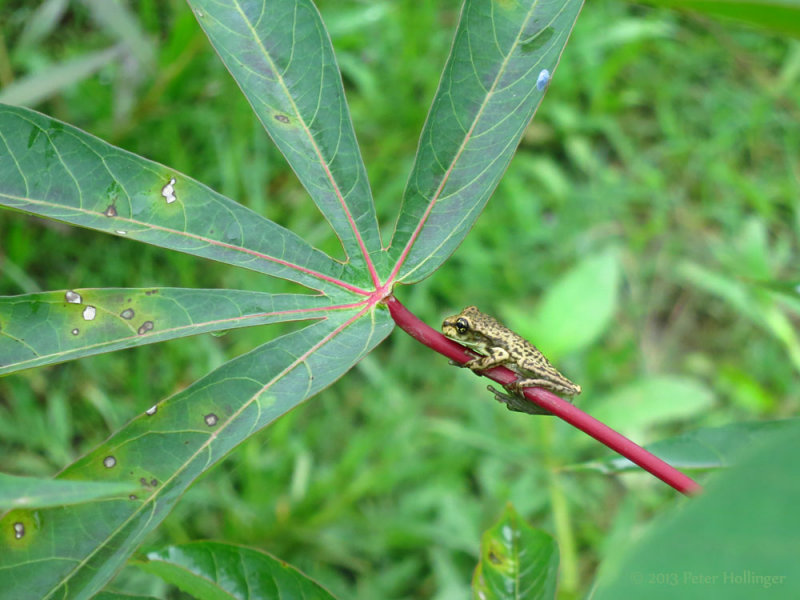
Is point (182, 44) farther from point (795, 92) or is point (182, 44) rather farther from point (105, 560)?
point (795, 92)

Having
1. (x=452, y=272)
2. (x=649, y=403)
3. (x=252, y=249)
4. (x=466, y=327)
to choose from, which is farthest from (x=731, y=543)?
(x=452, y=272)

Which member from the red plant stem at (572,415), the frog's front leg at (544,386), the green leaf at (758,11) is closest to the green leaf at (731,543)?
the green leaf at (758,11)

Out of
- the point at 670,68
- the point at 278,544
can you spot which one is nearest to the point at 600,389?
the point at 278,544

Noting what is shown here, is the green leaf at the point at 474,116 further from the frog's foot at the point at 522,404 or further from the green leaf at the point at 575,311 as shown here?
the green leaf at the point at 575,311

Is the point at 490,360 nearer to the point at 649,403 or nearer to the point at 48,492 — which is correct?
the point at 48,492

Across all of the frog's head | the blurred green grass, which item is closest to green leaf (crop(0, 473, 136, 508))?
the frog's head
